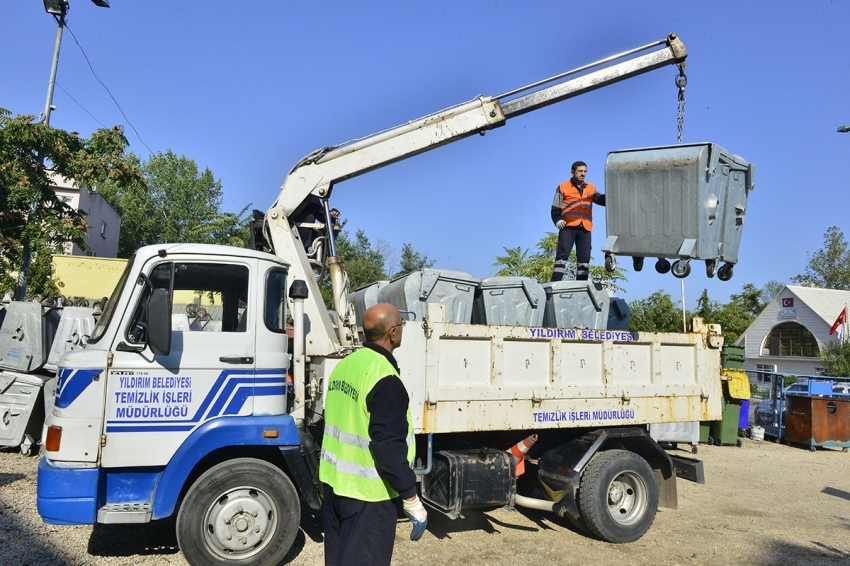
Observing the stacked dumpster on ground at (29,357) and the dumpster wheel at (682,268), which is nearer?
the dumpster wheel at (682,268)

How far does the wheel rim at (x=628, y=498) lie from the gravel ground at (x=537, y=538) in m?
0.25

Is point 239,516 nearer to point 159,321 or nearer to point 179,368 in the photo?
point 179,368

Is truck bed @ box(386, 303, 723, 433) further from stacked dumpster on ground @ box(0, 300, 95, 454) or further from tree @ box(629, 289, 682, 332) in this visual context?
tree @ box(629, 289, 682, 332)

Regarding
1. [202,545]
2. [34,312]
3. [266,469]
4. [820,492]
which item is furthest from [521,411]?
[34,312]

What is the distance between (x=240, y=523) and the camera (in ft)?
15.1

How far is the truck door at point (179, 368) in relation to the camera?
14.5 feet

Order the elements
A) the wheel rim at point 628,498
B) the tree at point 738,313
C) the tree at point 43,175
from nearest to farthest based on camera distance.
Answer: the wheel rim at point 628,498
the tree at point 43,175
the tree at point 738,313

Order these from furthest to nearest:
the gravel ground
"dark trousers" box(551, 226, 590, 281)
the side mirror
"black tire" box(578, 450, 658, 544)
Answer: "dark trousers" box(551, 226, 590, 281) → "black tire" box(578, 450, 658, 544) → the gravel ground → the side mirror

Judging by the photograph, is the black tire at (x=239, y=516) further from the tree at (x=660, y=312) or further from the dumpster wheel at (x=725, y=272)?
the tree at (x=660, y=312)

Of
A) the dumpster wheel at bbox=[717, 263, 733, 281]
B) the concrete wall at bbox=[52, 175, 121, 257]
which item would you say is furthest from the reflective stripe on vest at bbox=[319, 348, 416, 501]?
the concrete wall at bbox=[52, 175, 121, 257]

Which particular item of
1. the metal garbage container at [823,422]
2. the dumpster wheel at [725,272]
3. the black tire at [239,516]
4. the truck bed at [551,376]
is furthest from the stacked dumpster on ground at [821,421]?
the black tire at [239,516]

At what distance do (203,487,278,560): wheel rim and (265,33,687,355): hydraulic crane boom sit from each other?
1310mm

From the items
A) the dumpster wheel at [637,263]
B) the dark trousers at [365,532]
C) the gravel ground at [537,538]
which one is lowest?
the gravel ground at [537,538]

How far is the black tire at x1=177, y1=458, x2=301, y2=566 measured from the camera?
4473 millimetres
